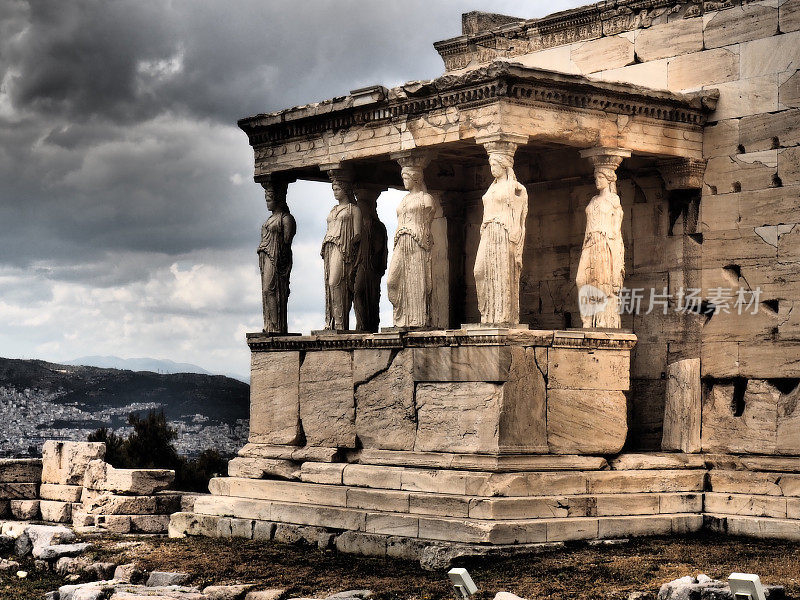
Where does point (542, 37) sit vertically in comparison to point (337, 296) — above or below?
above

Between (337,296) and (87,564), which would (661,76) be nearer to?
(337,296)

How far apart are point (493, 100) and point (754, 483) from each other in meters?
4.57

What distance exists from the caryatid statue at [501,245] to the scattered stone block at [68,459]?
21.8 feet

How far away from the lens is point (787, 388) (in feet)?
48.4

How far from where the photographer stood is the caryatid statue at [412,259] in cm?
1495

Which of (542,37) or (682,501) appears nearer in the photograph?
(682,501)

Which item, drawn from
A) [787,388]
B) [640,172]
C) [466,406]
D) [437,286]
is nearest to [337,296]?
[437,286]

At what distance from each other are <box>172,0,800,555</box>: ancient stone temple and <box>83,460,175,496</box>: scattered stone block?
1.58 meters

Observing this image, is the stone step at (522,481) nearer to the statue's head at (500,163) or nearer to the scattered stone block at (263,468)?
the scattered stone block at (263,468)

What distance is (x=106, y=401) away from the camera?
4156 cm

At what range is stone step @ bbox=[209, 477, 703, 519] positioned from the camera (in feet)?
44.8

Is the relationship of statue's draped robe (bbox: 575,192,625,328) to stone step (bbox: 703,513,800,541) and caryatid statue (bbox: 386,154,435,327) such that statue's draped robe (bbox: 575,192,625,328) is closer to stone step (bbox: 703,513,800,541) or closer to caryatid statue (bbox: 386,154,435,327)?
caryatid statue (bbox: 386,154,435,327)

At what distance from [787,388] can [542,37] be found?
505 cm

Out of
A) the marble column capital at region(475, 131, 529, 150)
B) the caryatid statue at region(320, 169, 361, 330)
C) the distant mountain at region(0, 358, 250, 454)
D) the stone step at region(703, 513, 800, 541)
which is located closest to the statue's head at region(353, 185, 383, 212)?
the caryatid statue at region(320, 169, 361, 330)
